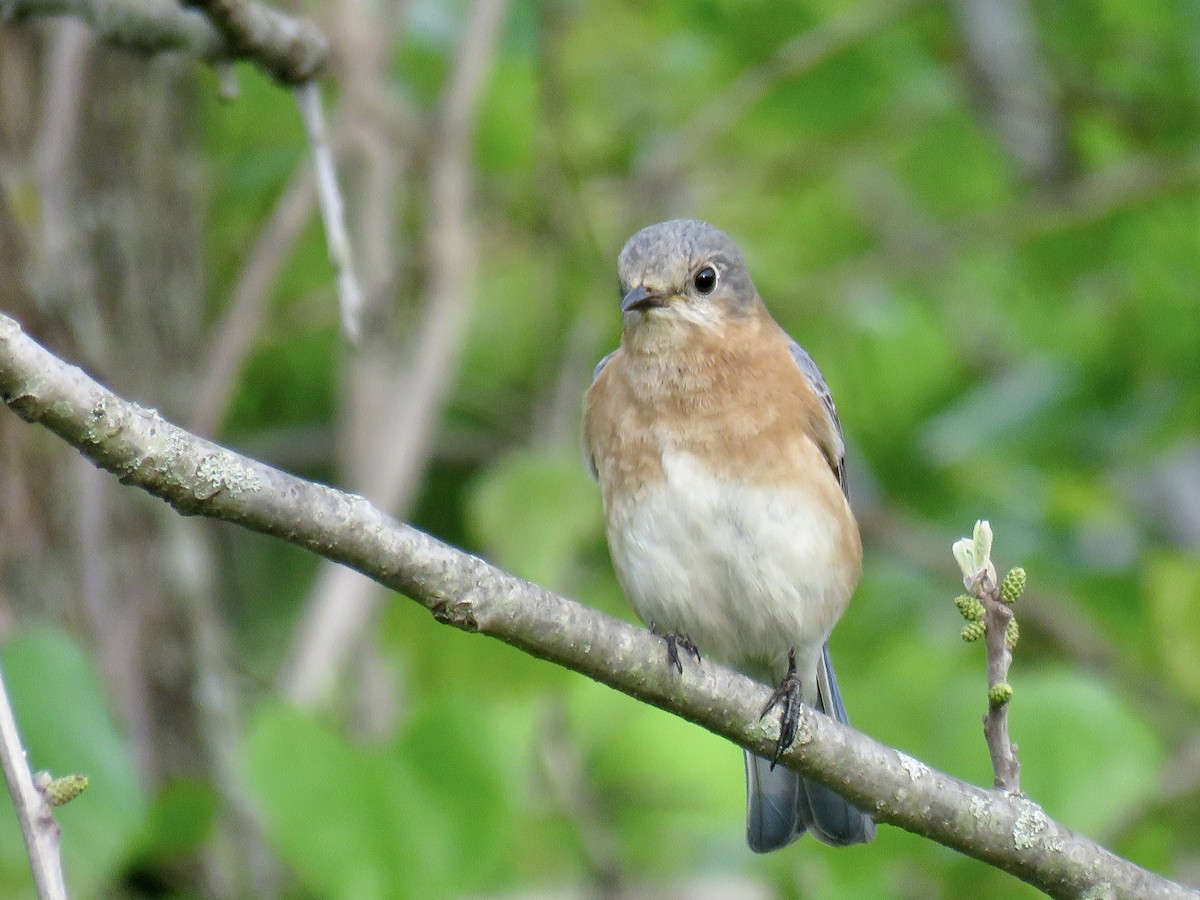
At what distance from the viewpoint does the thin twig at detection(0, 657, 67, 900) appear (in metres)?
2.08

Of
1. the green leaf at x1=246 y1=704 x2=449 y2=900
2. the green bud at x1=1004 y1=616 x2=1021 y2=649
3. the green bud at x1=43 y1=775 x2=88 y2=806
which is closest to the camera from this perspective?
the green bud at x1=43 y1=775 x2=88 y2=806

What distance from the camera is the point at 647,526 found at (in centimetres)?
452

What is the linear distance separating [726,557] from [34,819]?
2.61 metres

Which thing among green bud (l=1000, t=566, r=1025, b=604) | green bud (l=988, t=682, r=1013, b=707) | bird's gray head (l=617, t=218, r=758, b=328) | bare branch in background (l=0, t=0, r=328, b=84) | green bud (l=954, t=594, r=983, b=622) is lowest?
green bud (l=988, t=682, r=1013, b=707)

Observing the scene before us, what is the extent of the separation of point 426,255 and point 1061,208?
2736 mm

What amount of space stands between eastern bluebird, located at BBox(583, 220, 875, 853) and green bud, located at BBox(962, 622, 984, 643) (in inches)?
55.1

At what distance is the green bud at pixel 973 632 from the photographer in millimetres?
2897

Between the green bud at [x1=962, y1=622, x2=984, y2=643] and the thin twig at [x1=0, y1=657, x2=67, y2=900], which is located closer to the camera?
the thin twig at [x1=0, y1=657, x2=67, y2=900]

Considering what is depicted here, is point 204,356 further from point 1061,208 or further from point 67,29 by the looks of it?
point 1061,208

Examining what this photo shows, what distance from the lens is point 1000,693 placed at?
9.57 ft

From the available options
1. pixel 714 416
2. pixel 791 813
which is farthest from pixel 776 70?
pixel 791 813

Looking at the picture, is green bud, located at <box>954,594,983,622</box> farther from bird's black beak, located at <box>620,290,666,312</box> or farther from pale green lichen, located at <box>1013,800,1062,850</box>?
bird's black beak, located at <box>620,290,666,312</box>

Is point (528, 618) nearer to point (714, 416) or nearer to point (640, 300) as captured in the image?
point (714, 416)

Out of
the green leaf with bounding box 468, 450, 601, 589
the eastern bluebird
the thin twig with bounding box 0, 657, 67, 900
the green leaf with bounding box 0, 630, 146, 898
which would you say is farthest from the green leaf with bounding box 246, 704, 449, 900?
the thin twig with bounding box 0, 657, 67, 900
